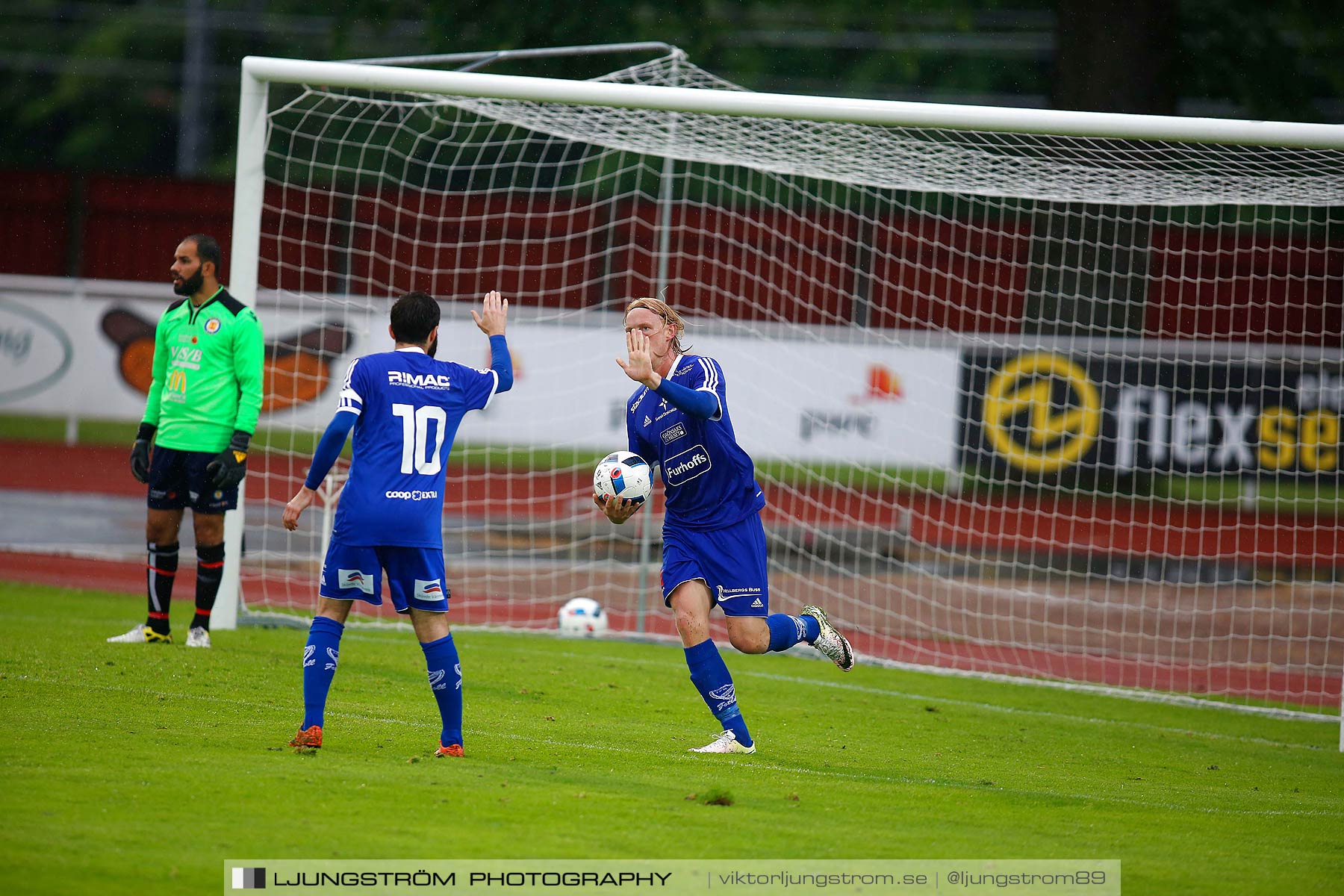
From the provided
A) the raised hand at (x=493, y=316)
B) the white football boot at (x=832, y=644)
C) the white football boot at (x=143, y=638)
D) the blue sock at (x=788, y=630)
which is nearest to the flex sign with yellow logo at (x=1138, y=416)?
the white football boot at (x=832, y=644)

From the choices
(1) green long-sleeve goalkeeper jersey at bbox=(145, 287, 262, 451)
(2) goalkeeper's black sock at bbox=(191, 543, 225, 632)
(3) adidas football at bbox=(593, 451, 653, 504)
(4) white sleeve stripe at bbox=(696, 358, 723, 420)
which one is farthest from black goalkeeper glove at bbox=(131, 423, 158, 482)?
(4) white sleeve stripe at bbox=(696, 358, 723, 420)

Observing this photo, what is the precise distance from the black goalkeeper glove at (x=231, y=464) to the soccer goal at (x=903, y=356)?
1.36 m

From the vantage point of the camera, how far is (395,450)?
548cm

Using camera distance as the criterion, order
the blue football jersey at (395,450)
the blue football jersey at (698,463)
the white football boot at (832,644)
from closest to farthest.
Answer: the blue football jersey at (395,450) < the blue football jersey at (698,463) < the white football boot at (832,644)

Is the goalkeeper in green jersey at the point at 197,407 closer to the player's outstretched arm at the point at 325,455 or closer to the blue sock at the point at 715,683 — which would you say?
the player's outstretched arm at the point at 325,455

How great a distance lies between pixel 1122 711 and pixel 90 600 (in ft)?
24.0

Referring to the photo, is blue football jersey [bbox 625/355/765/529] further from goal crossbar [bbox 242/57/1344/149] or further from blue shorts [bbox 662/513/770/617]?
goal crossbar [bbox 242/57/1344/149]

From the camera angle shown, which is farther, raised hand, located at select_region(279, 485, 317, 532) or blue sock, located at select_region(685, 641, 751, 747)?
blue sock, located at select_region(685, 641, 751, 747)

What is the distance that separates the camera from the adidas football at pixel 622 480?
19.4 ft

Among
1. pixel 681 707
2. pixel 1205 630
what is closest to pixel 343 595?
pixel 681 707

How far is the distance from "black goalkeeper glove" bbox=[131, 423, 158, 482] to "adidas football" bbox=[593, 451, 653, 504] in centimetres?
343

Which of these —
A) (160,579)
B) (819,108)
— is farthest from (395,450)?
(819,108)

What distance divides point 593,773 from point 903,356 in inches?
→ 467

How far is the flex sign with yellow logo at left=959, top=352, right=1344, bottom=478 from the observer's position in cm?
1606
